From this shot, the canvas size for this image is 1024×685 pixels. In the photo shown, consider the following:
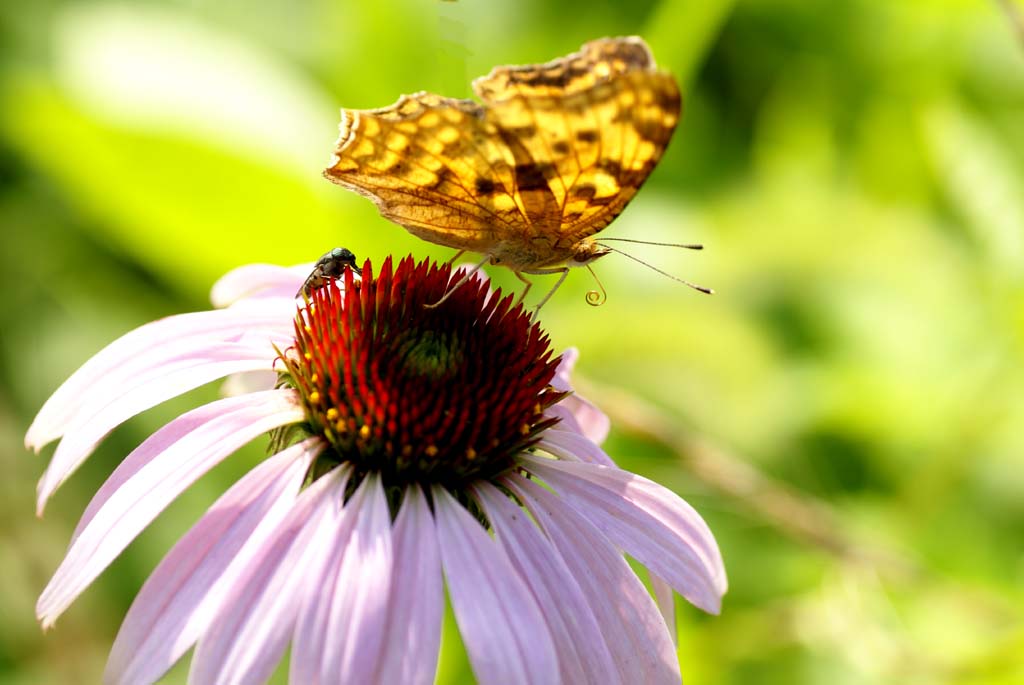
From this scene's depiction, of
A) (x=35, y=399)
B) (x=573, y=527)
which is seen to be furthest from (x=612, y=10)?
(x=573, y=527)

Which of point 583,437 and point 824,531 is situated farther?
point 824,531

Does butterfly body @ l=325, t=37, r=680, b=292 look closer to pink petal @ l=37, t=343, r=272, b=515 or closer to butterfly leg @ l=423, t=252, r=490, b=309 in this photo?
butterfly leg @ l=423, t=252, r=490, b=309

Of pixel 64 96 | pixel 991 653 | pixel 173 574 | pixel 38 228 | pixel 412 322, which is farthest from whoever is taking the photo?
pixel 38 228

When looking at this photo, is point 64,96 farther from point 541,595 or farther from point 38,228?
point 541,595

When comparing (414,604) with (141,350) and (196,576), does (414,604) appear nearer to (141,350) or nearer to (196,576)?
(196,576)

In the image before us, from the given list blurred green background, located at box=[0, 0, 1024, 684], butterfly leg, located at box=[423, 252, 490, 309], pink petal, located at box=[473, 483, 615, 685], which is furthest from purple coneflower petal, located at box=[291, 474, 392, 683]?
blurred green background, located at box=[0, 0, 1024, 684]

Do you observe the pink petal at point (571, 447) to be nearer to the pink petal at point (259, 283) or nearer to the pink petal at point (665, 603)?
the pink petal at point (665, 603)

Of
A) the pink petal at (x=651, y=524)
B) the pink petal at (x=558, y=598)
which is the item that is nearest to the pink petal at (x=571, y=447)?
the pink petal at (x=651, y=524)
